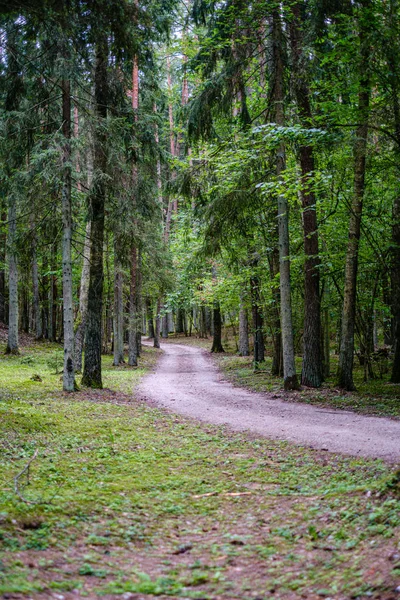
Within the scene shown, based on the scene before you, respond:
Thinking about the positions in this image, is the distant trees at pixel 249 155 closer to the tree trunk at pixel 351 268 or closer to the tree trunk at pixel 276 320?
the tree trunk at pixel 351 268

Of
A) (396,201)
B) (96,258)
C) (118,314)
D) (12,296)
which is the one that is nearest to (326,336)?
(396,201)

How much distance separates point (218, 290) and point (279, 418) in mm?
12447

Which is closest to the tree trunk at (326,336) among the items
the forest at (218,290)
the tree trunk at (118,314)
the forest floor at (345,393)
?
the forest at (218,290)

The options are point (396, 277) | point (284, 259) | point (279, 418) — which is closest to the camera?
point (279, 418)

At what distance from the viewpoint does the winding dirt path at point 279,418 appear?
7596 millimetres

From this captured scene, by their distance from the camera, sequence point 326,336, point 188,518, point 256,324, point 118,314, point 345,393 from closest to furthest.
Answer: point 188,518 → point 345,393 → point 326,336 → point 256,324 → point 118,314

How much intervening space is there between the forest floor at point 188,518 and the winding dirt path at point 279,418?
699 mm

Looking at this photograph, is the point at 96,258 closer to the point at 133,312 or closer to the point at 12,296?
the point at 133,312

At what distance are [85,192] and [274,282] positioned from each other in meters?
6.74

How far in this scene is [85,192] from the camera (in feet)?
43.4

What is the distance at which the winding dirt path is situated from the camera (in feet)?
24.9

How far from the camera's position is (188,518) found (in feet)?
15.4

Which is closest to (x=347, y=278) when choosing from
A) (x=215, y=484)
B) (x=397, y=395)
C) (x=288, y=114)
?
(x=397, y=395)

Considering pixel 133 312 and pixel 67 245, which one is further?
pixel 133 312
